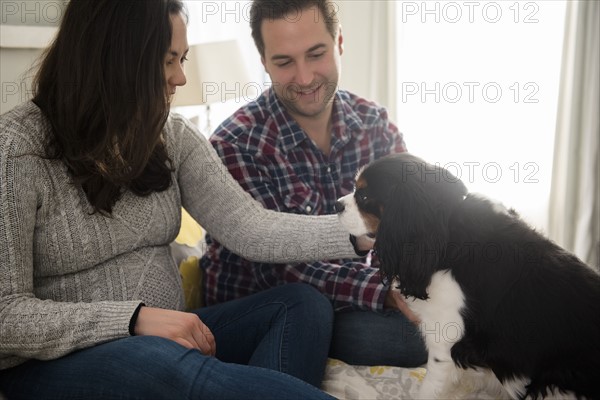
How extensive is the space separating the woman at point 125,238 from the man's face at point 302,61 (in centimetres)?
47

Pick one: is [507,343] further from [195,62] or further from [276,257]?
[195,62]

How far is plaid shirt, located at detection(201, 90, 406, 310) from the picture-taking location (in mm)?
1947

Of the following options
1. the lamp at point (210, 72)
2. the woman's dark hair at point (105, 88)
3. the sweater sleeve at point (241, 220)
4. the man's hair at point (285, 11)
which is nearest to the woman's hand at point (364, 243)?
the sweater sleeve at point (241, 220)

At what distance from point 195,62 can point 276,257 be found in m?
1.33

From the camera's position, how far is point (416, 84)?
12.5 ft

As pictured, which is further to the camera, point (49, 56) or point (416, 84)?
point (416, 84)

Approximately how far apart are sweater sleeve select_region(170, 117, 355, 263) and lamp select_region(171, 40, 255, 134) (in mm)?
1003

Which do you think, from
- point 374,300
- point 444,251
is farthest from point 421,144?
point 444,251

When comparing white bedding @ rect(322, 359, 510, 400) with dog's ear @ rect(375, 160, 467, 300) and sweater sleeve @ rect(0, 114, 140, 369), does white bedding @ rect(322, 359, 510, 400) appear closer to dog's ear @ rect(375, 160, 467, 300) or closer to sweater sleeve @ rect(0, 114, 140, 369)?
dog's ear @ rect(375, 160, 467, 300)

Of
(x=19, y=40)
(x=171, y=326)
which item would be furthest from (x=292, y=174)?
(x=19, y=40)

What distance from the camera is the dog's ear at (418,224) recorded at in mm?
1497

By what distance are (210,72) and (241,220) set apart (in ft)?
3.96

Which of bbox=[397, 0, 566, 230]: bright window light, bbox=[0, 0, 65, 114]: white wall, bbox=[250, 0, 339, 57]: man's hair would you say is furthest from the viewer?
bbox=[397, 0, 566, 230]: bright window light

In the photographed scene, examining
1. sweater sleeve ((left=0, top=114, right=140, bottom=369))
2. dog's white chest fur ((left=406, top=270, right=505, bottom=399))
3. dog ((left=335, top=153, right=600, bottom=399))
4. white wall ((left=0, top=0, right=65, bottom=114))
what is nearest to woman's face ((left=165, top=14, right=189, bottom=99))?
sweater sleeve ((left=0, top=114, right=140, bottom=369))
